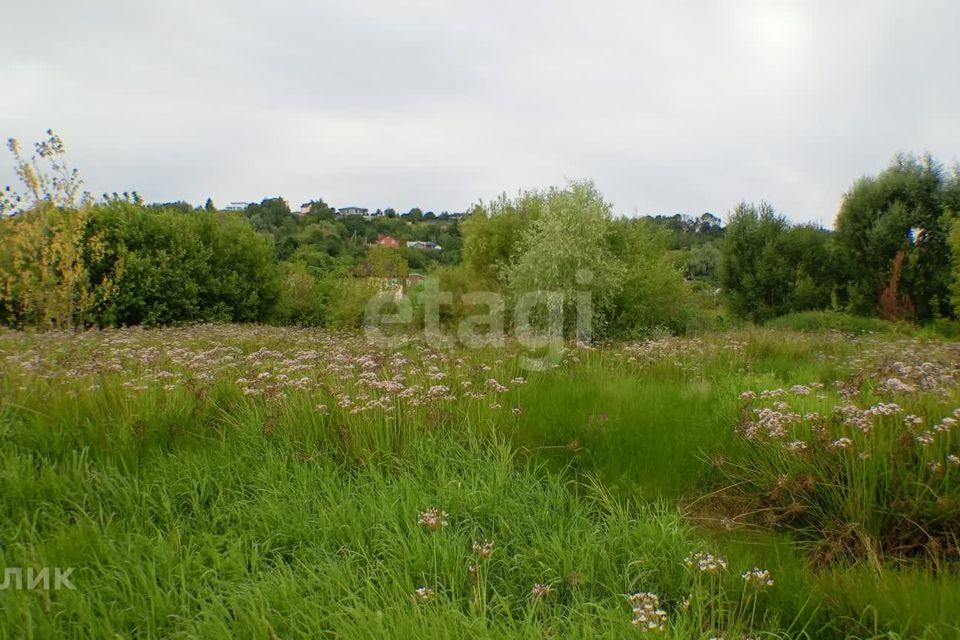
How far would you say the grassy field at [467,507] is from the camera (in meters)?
2.13

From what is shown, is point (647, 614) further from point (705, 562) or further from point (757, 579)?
point (757, 579)

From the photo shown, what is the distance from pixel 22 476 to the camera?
323 centimetres

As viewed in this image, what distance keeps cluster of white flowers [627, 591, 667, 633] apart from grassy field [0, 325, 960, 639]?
1 cm

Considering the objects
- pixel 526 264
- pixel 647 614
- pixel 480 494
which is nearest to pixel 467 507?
pixel 480 494

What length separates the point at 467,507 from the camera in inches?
118

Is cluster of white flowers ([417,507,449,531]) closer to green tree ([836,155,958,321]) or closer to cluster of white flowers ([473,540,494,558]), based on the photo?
cluster of white flowers ([473,540,494,558])

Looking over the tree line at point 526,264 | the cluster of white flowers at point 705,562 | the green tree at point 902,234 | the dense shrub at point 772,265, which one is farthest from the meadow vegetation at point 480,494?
the dense shrub at point 772,265

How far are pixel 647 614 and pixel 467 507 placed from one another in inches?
50.4

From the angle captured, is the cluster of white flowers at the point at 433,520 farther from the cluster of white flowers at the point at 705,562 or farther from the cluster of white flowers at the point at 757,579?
the cluster of white flowers at the point at 757,579

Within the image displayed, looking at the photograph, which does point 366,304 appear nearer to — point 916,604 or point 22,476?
point 22,476

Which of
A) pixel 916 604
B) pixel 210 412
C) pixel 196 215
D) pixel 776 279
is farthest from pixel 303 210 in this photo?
pixel 916 604

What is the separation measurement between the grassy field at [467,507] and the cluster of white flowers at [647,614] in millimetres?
15

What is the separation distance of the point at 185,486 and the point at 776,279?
22.7m

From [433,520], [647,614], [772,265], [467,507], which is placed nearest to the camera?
[647,614]
